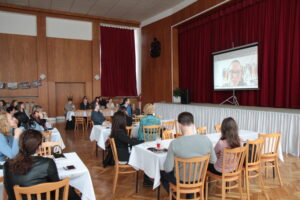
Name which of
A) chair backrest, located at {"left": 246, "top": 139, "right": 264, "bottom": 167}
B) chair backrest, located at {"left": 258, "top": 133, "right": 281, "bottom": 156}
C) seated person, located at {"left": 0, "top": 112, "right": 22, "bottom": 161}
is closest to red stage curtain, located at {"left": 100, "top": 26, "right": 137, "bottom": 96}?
seated person, located at {"left": 0, "top": 112, "right": 22, "bottom": 161}

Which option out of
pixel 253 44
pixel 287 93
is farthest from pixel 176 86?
pixel 287 93

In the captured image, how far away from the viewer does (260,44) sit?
23.4 ft

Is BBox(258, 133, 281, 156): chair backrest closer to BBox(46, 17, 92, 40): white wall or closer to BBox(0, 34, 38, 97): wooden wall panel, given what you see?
BBox(0, 34, 38, 97): wooden wall panel

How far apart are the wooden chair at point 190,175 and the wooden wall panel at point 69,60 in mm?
10407

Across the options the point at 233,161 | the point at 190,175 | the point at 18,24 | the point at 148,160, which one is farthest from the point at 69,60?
the point at 190,175

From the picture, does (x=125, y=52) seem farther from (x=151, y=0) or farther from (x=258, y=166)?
(x=258, y=166)

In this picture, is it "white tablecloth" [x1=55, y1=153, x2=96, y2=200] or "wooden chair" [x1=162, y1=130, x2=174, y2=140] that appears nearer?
"white tablecloth" [x1=55, y1=153, x2=96, y2=200]

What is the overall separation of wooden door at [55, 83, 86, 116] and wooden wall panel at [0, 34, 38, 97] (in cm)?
107

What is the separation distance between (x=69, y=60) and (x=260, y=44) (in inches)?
343

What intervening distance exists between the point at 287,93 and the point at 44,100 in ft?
32.8

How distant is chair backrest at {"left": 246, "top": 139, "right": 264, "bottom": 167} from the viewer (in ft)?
9.86

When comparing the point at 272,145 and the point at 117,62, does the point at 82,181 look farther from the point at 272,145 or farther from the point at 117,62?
the point at 117,62

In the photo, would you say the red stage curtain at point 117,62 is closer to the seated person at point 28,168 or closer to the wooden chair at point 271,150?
the wooden chair at point 271,150

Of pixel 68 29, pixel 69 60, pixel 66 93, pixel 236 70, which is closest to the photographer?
pixel 236 70
